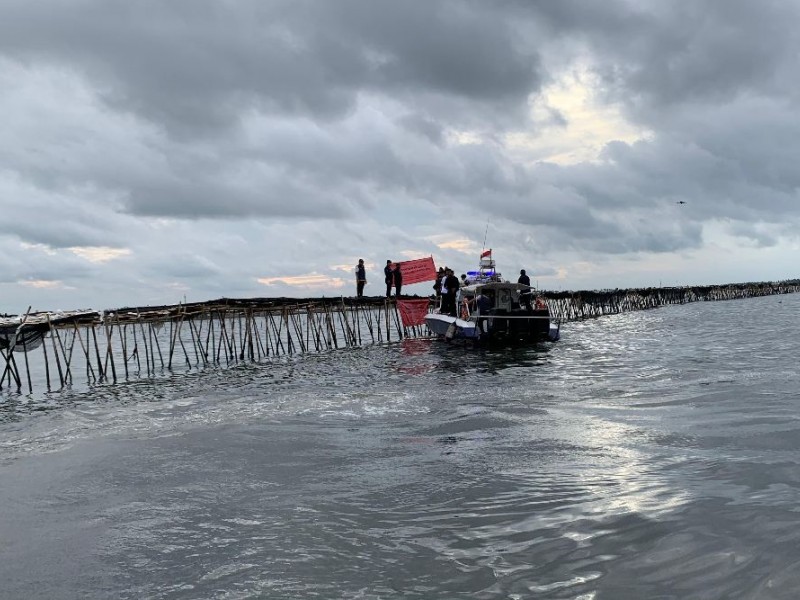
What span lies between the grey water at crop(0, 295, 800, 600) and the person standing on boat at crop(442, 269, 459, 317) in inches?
596

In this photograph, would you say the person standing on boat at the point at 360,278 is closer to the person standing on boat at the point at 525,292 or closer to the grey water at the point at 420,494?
the person standing on boat at the point at 525,292

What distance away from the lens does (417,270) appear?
33.6 m

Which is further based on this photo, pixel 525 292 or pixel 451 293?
pixel 451 293

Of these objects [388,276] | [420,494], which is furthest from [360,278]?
[420,494]

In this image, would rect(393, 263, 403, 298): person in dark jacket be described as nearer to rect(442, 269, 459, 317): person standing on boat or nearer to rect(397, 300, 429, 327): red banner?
rect(397, 300, 429, 327): red banner

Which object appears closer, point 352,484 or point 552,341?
point 352,484

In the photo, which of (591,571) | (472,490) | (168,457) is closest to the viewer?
(591,571)

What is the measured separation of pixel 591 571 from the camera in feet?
17.3

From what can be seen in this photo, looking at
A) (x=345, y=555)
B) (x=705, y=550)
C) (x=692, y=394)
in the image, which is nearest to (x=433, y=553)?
(x=345, y=555)

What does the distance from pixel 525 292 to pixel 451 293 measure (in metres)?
3.95

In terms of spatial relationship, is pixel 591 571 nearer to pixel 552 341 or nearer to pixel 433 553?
pixel 433 553

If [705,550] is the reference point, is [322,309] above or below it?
above

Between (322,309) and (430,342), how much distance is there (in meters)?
5.49

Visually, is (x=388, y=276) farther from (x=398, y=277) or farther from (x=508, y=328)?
(x=508, y=328)
